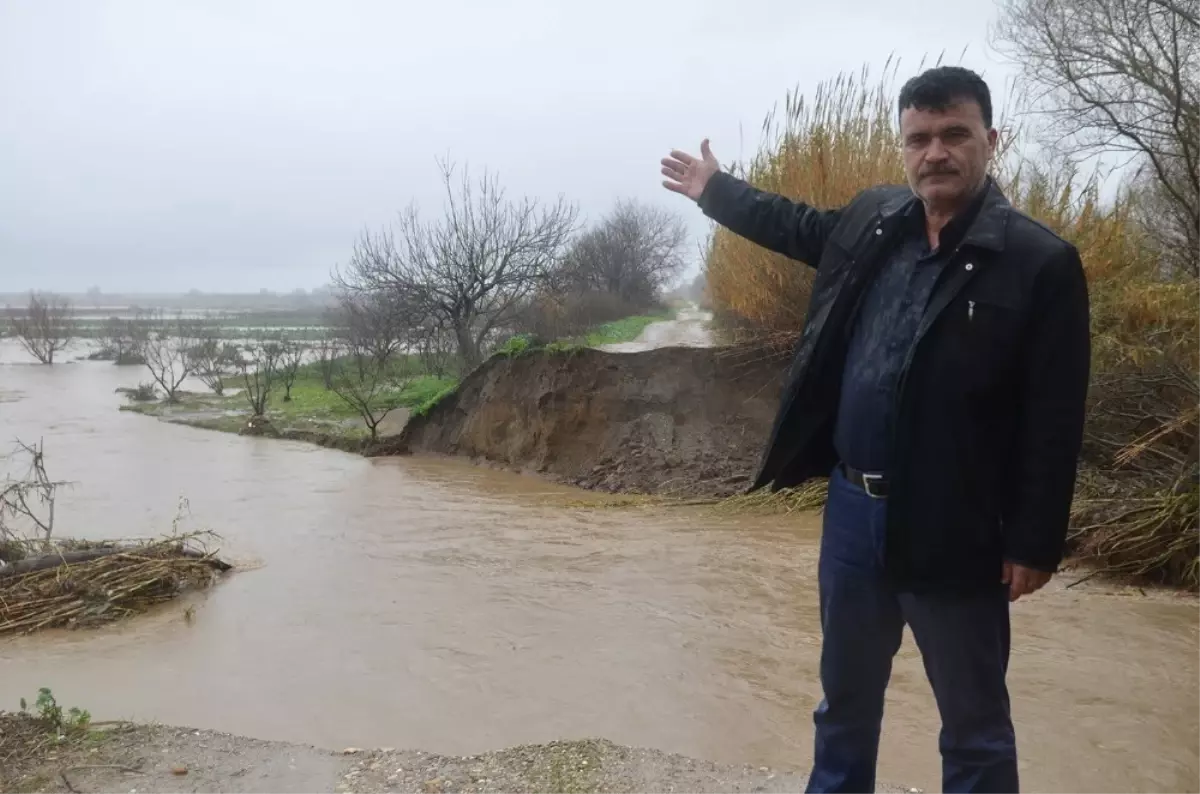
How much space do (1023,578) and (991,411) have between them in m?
0.41

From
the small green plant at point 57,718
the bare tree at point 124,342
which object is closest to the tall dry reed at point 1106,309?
the small green plant at point 57,718

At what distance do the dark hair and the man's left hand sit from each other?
3.70 ft

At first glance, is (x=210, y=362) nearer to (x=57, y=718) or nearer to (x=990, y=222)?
(x=57, y=718)

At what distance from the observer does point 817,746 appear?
248 cm

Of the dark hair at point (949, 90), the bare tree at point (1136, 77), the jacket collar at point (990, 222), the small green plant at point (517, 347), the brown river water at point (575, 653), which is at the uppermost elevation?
the bare tree at point (1136, 77)

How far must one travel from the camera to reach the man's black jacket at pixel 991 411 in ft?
6.55

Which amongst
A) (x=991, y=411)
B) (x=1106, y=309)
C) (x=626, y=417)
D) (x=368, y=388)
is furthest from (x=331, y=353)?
(x=991, y=411)

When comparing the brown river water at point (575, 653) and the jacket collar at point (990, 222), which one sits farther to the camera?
the brown river water at point (575, 653)

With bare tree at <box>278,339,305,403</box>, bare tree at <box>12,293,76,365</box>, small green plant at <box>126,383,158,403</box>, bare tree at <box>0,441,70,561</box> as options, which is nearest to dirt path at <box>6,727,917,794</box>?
bare tree at <box>0,441,70,561</box>

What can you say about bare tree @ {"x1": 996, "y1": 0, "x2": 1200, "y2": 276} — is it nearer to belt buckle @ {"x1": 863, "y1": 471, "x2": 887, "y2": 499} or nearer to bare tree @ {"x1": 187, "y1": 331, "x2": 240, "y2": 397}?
belt buckle @ {"x1": 863, "y1": 471, "x2": 887, "y2": 499}

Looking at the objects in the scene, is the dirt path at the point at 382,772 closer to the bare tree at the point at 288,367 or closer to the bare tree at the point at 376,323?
the bare tree at the point at 376,323

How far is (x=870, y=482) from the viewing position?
2258 millimetres

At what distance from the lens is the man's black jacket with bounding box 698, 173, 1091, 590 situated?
2.00m

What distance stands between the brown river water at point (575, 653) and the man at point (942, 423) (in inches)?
62.8
